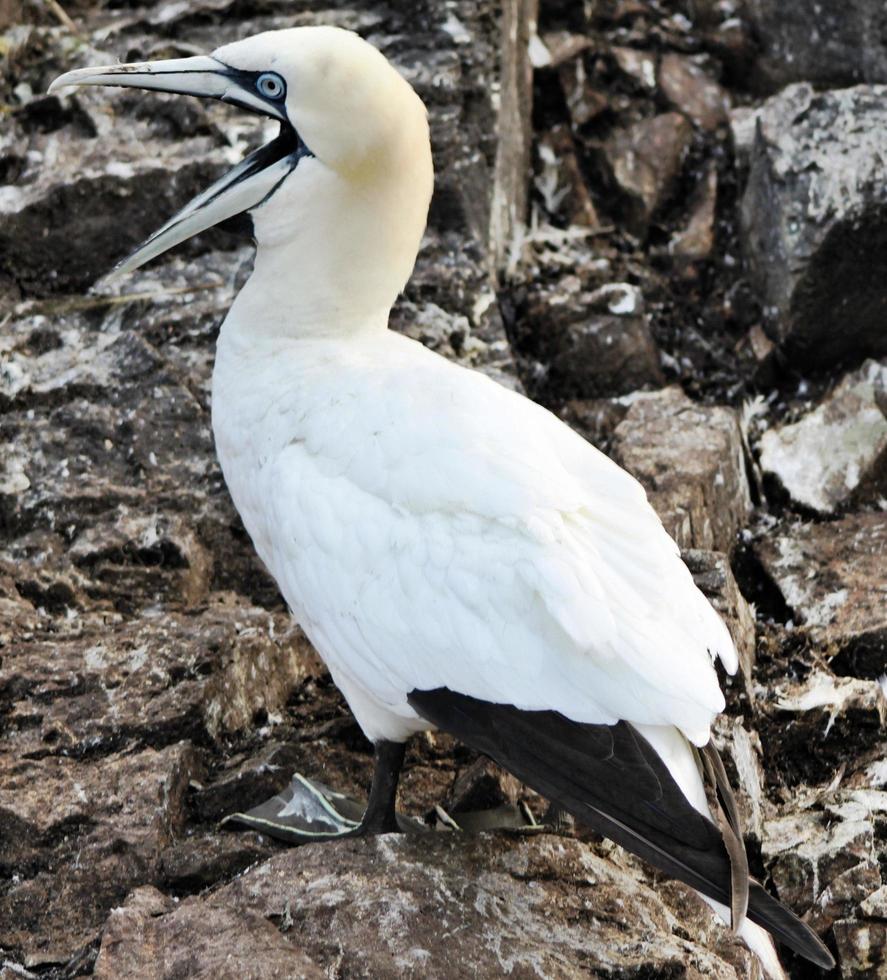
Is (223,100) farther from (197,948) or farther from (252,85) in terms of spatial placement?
(197,948)

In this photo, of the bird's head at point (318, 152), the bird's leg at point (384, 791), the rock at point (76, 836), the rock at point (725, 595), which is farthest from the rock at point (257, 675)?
the rock at point (725, 595)

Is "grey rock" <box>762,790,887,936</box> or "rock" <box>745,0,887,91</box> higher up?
"rock" <box>745,0,887,91</box>

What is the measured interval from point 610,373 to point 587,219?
36.3 inches

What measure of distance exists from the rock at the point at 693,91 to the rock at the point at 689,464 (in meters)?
1.66

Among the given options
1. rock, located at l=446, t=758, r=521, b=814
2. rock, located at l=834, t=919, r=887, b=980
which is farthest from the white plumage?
rock, located at l=834, t=919, r=887, b=980

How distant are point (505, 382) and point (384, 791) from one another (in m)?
1.69

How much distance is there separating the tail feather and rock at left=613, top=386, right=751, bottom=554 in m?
1.37

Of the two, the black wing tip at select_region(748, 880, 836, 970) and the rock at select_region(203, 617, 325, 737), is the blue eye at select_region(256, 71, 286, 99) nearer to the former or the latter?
the rock at select_region(203, 617, 325, 737)

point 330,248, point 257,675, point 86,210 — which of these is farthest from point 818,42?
point 257,675

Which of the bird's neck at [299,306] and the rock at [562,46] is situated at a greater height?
the rock at [562,46]

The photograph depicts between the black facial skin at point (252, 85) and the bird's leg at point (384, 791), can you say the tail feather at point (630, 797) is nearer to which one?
the bird's leg at point (384, 791)

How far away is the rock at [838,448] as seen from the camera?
439cm

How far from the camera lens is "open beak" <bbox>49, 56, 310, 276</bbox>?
3.34 meters

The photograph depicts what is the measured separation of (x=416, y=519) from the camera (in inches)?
114
